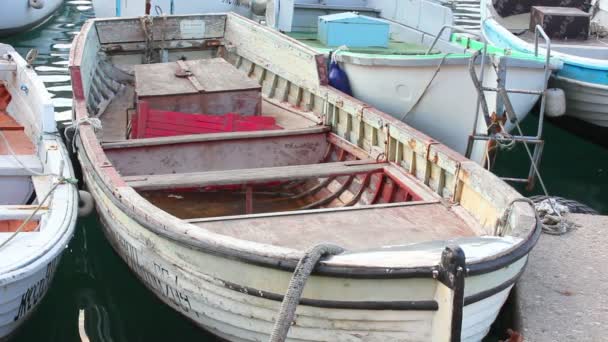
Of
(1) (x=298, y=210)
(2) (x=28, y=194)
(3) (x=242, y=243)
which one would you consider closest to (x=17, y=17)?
(2) (x=28, y=194)

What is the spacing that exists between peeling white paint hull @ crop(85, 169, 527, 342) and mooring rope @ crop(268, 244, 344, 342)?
0.15 m

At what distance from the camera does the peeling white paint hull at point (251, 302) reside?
3.85 meters

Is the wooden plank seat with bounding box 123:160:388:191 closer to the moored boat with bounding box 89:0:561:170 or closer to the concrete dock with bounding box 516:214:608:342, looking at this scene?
the moored boat with bounding box 89:0:561:170

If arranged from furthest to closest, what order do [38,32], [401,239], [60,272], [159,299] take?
[38,32]
[60,272]
[159,299]
[401,239]

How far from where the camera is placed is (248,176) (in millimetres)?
5906

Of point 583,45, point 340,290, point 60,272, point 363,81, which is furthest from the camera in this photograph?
point 583,45

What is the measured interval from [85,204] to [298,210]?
1.59 meters

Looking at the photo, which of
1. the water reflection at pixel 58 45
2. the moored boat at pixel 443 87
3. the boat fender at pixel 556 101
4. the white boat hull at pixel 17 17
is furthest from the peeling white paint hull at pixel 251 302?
the white boat hull at pixel 17 17

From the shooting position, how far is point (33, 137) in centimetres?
682

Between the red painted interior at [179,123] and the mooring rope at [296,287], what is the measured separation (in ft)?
10.9

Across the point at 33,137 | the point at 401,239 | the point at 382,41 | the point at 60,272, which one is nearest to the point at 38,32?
the point at 382,41

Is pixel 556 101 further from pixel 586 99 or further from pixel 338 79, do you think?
pixel 338 79

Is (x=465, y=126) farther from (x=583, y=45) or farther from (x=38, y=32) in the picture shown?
(x=38, y=32)

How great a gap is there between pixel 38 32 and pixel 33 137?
9.94 metres
